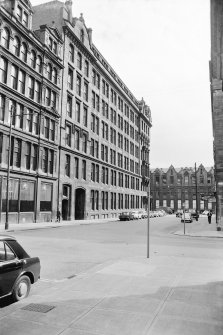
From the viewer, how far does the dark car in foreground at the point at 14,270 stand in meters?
6.40

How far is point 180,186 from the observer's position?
113 metres

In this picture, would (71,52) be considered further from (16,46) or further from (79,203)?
(79,203)

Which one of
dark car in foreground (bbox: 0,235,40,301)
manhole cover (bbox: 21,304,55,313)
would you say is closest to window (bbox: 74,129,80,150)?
dark car in foreground (bbox: 0,235,40,301)

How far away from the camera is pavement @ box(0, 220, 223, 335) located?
5.43 meters

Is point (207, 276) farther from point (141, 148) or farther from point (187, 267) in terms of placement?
point (141, 148)

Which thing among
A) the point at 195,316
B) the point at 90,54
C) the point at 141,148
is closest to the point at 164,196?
the point at 141,148

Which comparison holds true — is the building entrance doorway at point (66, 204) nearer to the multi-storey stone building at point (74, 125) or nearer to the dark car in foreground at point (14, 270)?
the multi-storey stone building at point (74, 125)

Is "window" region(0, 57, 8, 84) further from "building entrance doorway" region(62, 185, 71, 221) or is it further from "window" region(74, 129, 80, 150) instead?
"building entrance doorway" region(62, 185, 71, 221)

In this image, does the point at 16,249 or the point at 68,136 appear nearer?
the point at 16,249

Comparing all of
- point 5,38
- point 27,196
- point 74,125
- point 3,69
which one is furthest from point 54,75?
point 27,196

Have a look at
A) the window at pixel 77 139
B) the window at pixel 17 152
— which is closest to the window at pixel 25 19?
the window at pixel 17 152

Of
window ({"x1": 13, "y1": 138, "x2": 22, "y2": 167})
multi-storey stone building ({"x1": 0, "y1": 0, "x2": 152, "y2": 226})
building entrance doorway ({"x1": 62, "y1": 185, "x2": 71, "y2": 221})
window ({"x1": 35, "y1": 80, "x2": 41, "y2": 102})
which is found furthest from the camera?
building entrance doorway ({"x1": 62, "y1": 185, "x2": 71, "y2": 221})

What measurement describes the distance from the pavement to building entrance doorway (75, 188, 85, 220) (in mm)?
39049

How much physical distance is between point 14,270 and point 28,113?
1223 inches
